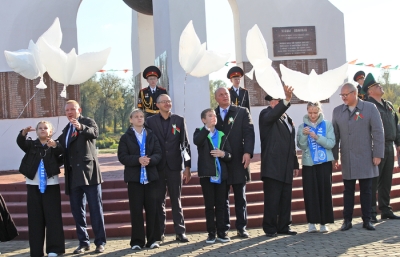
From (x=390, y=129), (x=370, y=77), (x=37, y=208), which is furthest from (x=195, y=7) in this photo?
(x=37, y=208)

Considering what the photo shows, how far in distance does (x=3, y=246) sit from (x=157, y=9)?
206 inches

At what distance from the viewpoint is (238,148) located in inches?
255

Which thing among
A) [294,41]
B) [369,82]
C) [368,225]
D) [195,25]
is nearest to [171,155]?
[368,225]

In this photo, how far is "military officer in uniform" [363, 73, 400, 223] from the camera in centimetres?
729

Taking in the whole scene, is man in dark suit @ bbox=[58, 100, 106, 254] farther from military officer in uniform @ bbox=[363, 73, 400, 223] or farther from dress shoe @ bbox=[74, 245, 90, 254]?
military officer in uniform @ bbox=[363, 73, 400, 223]

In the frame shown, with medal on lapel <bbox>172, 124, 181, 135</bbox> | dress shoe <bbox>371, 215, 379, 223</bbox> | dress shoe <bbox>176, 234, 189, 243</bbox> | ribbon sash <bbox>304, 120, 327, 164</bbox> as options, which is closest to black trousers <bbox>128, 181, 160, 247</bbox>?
A: dress shoe <bbox>176, 234, 189, 243</bbox>

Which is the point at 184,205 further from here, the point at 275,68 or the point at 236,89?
the point at 275,68

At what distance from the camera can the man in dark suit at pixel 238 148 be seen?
6418 millimetres

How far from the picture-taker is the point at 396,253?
208 inches

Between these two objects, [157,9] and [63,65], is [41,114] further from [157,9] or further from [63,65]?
[63,65]

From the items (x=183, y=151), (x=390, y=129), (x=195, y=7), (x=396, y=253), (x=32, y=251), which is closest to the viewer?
(x=396, y=253)

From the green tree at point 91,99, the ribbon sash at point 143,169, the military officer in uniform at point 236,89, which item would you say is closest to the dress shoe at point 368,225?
the ribbon sash at point 143,169

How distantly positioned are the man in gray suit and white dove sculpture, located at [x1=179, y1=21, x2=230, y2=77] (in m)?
1.67

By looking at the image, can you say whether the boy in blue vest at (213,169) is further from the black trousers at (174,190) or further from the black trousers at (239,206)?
the black trousers at (174,190)
